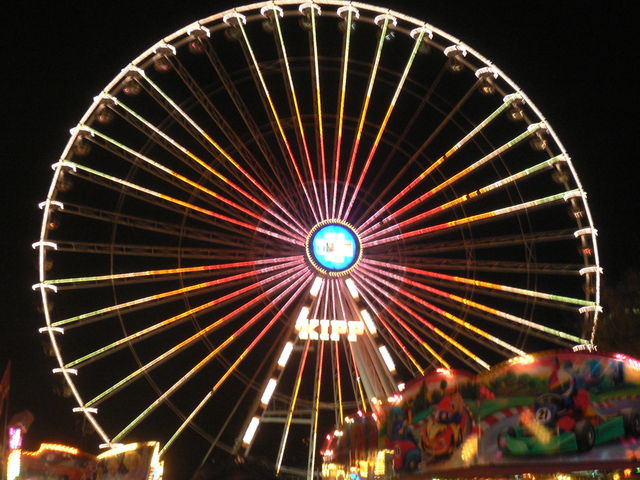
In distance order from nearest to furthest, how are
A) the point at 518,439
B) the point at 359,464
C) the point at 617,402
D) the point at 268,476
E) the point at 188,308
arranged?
the point at 268,476, the point at 617,402, the point at 518,439, the point at 359,464, the point at 188,308

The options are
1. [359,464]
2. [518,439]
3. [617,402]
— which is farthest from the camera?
[359,464]

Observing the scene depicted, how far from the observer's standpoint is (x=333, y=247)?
20.5m

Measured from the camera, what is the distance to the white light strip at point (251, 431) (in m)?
20.0

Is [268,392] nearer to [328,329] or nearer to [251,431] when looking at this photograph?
[251,431]

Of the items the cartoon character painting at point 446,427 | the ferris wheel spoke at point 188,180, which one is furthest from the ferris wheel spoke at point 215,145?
the cartoon character painting at point 446,427

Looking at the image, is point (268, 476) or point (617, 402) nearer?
point (268, 476)

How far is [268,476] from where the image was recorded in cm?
1064

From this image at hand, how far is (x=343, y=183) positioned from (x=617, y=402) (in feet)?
36.2

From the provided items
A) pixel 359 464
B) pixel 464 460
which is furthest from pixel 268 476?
pixel 359 464

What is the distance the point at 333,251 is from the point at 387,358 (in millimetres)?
2843

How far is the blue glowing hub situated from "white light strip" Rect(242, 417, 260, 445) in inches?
152

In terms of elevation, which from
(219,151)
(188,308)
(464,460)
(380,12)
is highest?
(380,12)

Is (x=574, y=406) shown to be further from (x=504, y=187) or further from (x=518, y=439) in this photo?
(x=504, y=187)

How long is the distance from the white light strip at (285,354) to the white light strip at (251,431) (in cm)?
141
